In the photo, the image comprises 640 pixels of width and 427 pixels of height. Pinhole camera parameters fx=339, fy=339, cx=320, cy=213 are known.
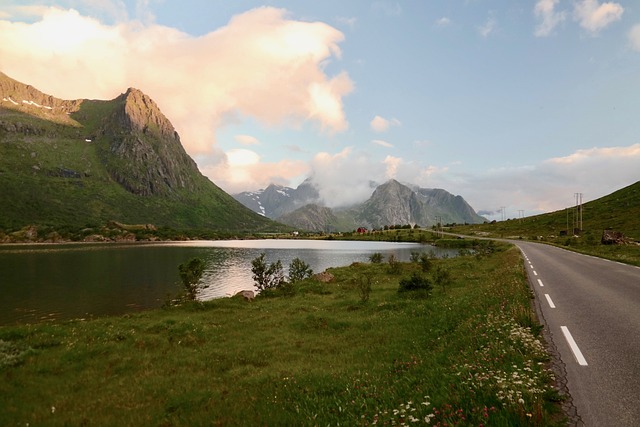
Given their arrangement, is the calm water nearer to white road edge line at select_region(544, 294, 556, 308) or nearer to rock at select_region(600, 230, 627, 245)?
white road edge line at select_region(544, 294, 556, 308)

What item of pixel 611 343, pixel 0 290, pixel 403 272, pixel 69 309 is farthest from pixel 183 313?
pixel 0 290

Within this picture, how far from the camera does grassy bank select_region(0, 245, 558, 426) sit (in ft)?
28.1

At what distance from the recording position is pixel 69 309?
4328cm

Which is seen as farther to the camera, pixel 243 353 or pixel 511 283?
pixel 511 283

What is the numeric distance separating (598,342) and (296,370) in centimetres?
1133

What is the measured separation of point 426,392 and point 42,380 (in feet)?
50.5

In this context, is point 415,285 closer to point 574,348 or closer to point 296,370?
point 574,348

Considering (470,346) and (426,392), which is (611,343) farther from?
(426,392)

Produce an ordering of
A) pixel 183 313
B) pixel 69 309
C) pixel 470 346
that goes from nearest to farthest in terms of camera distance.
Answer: pixel 470 346 → pixel 183 313 → pixel 69 309

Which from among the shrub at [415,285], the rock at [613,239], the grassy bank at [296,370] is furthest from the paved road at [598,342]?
the rock at [613,239]

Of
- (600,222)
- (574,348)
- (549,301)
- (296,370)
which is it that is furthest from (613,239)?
(296,370)

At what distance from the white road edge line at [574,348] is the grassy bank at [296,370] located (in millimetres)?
1051

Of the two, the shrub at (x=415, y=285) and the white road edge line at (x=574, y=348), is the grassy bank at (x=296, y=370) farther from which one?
the shrub at (x=415, y=285)

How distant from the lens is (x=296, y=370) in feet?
45.6
